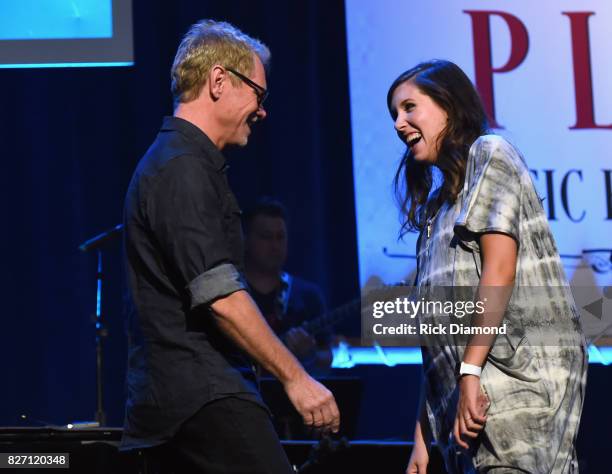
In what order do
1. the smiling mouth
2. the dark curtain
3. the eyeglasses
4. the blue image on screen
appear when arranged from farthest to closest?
the dark curtain, the blue image on screen, the smiling mouth, the eyeglasses

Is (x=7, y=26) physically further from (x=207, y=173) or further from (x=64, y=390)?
(x=207, y=173)

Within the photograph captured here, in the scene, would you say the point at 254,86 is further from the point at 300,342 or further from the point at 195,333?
the point at 300,342

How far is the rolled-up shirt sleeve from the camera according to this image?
2.12m

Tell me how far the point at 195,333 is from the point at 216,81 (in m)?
0.58

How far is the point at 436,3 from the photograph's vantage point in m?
4.86

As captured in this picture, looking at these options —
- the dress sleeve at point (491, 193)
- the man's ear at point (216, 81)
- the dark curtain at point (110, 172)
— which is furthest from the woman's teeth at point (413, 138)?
the dark curtain at point (110, 172)

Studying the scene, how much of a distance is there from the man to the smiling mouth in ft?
1.59

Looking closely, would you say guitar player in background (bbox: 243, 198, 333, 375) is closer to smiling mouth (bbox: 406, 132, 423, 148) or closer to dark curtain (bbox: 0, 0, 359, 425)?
dark curtain (bbox: 0, 0, 359, 425)

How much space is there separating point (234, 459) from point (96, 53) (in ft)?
7.82

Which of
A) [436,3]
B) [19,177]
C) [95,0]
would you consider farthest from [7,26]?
[436,3]

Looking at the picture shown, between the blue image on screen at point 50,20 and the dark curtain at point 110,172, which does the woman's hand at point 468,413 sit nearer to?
the blue image on screen at point 50,20

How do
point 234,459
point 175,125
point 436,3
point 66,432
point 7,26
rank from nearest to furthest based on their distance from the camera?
point 234,459, point 175,125, point 66,432, point 7,26, point 436,3

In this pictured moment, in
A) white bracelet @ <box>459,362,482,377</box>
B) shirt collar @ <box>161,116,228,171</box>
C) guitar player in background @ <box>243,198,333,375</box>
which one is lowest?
white bracelet @ <box>459,362,482,377</box>

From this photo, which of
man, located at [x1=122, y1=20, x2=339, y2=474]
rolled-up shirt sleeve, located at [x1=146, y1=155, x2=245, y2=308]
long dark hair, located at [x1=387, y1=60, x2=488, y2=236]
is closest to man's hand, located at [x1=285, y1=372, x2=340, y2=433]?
man, located at [x1=122, y1=20, x2=339, y2=474]
